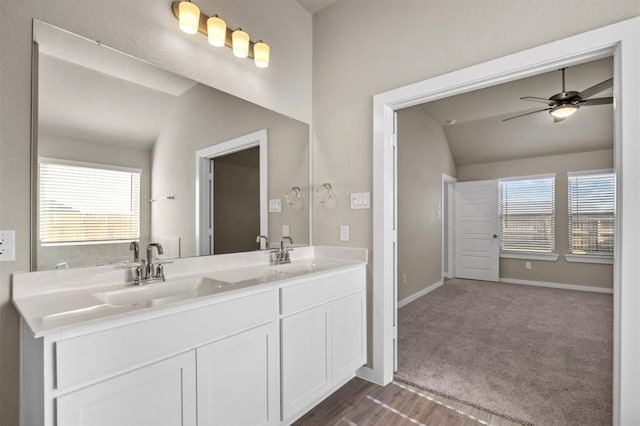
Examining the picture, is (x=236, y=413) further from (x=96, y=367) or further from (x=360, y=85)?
(x=360, y=85)

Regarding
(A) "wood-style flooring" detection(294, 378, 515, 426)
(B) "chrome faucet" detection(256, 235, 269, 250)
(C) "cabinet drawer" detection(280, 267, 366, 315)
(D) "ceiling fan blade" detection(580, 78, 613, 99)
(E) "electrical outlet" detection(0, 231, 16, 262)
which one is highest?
(D) "ceiling fan blade" detection(580, 78, 613, 99)

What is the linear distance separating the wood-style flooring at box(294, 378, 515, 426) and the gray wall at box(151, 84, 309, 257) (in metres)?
1.18

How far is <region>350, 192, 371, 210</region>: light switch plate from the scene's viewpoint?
2297 millimetres

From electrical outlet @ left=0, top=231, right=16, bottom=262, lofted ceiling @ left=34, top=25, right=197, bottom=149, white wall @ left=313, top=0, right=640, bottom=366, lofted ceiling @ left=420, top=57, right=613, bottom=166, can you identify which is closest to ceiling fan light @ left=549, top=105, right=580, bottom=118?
lofted ceiling @ left=420, top=57, right=613, bottom=166

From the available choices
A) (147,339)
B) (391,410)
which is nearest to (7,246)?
(147,339)

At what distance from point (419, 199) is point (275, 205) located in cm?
312

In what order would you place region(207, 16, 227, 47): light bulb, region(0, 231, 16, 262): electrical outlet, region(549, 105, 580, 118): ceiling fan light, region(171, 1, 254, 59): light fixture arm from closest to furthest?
region(0, 231, 16, 262): electrical outlet < region(171, 1, 254, 59): light fixture arm < region(207, 16, 227, 47): light bulb < region(549, 105, 580, 118): ceiling fan light

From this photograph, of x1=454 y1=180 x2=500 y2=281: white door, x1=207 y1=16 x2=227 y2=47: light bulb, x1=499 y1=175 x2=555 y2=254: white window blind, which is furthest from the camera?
x1=454 y1=180 x2=500 y2=281: white door

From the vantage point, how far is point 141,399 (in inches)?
43.4

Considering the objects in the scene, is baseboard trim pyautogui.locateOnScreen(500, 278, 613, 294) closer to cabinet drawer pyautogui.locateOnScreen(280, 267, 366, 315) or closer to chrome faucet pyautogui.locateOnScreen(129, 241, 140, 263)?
cabinet drawer pyautogui.locateOnScreen(280, 267, 366, 315)

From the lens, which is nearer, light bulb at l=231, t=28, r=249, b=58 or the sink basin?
the sink basin

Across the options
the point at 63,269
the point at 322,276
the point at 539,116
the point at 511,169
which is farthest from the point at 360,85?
the point at 511,169

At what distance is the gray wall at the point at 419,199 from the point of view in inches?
174

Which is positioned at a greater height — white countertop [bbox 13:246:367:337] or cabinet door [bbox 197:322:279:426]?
white countertop [bbox 13:246:367:337]
